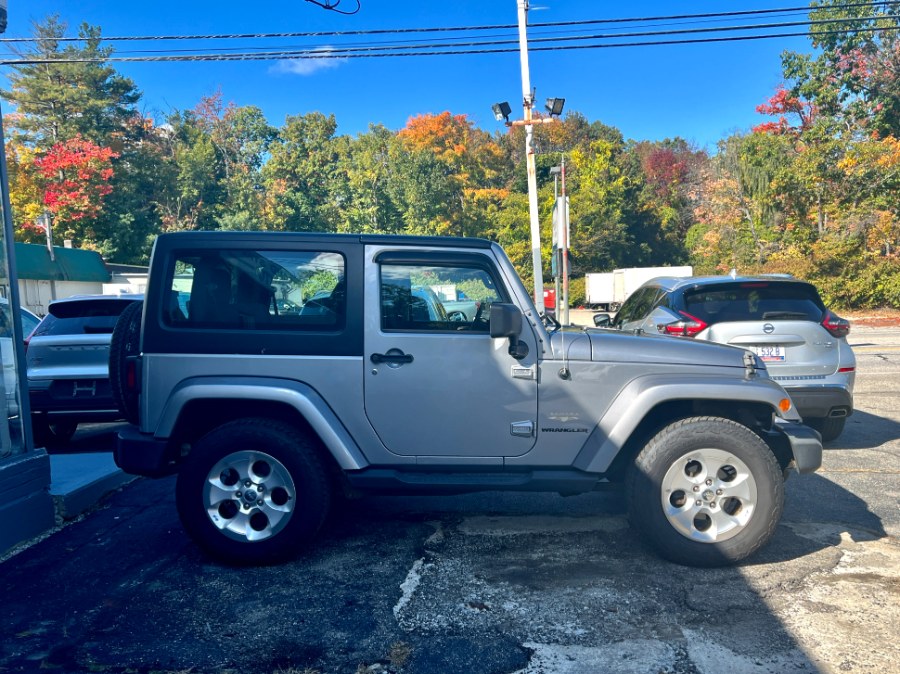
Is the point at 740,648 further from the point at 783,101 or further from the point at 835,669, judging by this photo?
the point at 783,101

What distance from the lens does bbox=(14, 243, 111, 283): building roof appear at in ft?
94.5

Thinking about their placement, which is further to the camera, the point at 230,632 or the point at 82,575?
the point at 82,575

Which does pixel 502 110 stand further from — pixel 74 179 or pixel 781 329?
pixel 74 179

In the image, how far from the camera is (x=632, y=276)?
37562 millimetres

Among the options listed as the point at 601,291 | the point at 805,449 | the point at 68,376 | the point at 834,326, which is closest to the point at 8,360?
the point at 68,376

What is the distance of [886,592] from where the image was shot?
3488mm

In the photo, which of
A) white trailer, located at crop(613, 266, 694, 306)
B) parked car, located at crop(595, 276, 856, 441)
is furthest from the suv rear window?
white trailer, located at crop(613, 266, 694, 306)

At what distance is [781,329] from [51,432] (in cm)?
803

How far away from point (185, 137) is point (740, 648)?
56505mm

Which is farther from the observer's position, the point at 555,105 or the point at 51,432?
the point at 555,105

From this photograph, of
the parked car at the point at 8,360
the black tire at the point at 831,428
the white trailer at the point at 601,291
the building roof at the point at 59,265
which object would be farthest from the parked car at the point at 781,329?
the white trailer at the point at 601,291

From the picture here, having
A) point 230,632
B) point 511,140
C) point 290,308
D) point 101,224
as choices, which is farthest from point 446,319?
point 511,140

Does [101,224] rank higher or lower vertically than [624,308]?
higher

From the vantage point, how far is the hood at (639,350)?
395 cm
